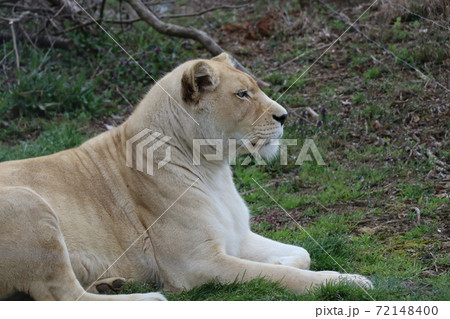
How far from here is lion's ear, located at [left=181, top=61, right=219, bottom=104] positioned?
5375 mm

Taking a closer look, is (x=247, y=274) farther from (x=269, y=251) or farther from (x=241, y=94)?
(x=241, y=94)

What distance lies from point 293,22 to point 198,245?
680 cm

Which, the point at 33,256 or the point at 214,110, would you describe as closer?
the point at 33,256

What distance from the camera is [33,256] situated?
4.68m

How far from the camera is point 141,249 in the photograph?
533 centimetres

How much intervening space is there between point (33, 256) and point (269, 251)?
1974 mm

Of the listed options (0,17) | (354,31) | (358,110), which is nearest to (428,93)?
(358,110)

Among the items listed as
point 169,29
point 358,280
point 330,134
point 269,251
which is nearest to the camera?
point 358,280

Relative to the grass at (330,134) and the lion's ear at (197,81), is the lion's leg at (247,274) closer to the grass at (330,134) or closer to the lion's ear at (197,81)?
the grass at (330,134)

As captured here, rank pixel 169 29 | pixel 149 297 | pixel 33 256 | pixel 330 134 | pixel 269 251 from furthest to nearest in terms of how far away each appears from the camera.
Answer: pixel 169 29, pixel 330 134, pixel 269 251, pixel 149 297, pixel 33 256

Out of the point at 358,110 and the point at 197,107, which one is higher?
the point at 197,107

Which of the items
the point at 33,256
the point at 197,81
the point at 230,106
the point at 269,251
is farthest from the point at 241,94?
the point at 33,256

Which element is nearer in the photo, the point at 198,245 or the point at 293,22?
the point at 198,245

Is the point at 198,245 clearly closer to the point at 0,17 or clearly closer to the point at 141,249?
the point at 141,249
